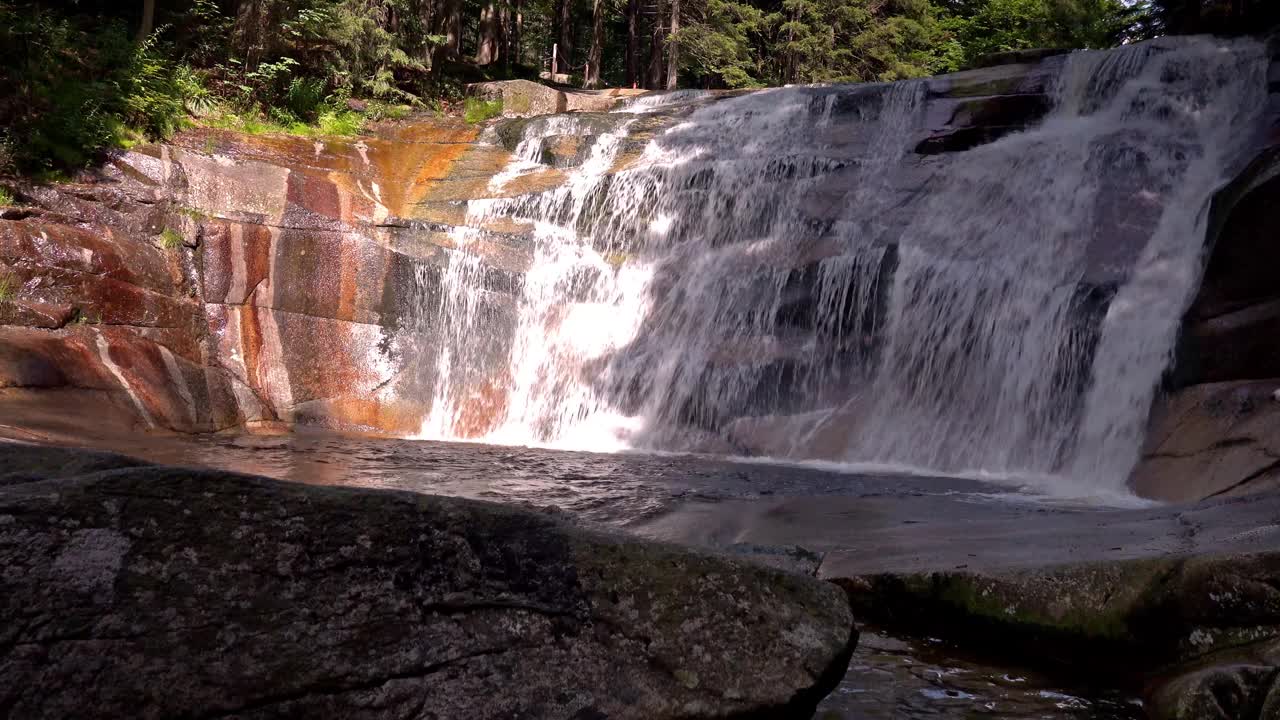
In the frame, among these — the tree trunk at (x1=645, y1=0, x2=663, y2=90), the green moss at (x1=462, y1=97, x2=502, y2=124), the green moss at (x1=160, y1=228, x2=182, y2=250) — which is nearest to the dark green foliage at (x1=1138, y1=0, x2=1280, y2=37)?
the green moss at (x1=462, y1=97, x2=502, y2=124)

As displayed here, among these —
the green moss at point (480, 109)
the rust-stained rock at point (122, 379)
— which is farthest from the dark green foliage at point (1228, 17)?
the rust-stained rock at point (122, 379)

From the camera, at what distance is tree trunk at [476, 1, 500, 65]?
84.9 ft

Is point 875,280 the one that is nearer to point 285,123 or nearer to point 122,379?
point 122,379

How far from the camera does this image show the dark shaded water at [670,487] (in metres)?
3.48

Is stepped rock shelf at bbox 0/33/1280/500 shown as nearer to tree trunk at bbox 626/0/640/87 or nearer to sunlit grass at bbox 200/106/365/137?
sunlit grass at bbox 200/106/365/137

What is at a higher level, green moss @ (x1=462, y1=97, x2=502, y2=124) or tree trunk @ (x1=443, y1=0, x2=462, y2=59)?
tree trunk @ (x1=443, y1=0, x2=462, y2=59)

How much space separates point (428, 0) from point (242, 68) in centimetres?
777

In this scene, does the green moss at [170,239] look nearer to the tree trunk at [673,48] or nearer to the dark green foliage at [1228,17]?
the dark green foliage at [1228,17]

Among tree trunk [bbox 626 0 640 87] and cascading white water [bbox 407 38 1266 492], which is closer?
cascading white water [bbox 407 38 1266 492]

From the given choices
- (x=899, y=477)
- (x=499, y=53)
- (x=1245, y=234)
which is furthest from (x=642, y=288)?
(x=499, y=53)

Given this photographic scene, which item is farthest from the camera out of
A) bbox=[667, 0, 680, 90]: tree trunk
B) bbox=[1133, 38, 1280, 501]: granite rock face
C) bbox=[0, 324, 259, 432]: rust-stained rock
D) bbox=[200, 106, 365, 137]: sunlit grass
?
bbox=[667, 0, 680, 90]: tree trunk

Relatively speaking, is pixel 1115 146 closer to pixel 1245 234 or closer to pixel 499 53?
pixel 1245 234

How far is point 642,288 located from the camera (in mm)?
13914

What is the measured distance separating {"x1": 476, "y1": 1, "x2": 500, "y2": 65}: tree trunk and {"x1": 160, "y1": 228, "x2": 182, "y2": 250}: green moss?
14.3 metres
